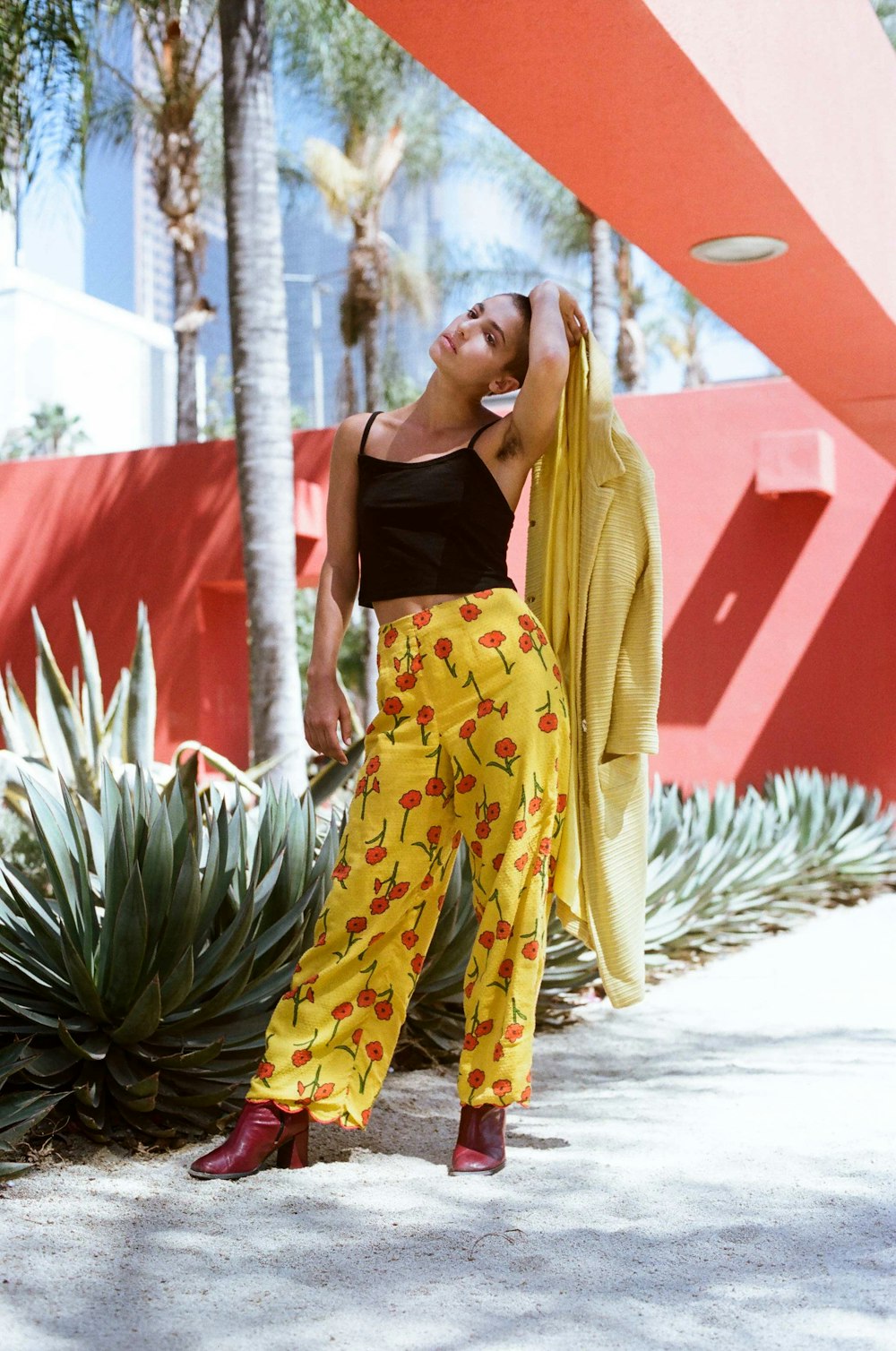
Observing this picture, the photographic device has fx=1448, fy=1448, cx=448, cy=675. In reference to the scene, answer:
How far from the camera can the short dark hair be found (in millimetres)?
3096

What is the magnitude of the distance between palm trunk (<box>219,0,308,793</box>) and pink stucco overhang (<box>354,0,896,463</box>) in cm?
242

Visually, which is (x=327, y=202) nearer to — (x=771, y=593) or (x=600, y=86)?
(x=771, y=593)

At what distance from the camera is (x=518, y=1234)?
2.65m

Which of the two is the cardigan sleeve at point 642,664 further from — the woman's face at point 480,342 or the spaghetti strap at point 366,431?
the spaghetti strap at point 366,431

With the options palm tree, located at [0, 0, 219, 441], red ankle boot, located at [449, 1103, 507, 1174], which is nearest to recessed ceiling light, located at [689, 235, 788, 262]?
red ankle boot, located at [449, 1103, 507, 1174]

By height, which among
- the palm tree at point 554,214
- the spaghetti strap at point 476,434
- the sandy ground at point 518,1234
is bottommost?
the sandy ground at point 518,1234

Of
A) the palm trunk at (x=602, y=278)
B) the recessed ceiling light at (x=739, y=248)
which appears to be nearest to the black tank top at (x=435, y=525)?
the recessed ceiling light at (x=739, y=248)

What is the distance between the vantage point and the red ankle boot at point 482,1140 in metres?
3.03

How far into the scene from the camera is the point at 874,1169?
3.05 metres

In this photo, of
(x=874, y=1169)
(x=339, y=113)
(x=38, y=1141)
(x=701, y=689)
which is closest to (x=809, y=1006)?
(x=874, y=1169)

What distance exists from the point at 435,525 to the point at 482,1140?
1.29m

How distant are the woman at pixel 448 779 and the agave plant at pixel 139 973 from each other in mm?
326

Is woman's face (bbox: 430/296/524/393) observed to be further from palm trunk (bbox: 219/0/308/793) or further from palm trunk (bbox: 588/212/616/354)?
palm trunk (bbox: 588/212/616/354)

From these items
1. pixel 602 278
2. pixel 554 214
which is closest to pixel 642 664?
pixel 602 278
